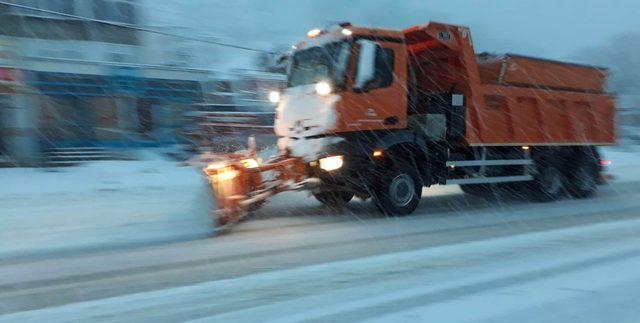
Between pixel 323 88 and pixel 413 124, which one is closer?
pixel 323 88

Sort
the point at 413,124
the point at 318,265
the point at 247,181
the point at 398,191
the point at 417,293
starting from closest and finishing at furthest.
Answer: the point at 417,293
the point at 318,265
the point at 247,181
the point at 398,191
the point at 413,124

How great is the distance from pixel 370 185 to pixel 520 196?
4.48 metres

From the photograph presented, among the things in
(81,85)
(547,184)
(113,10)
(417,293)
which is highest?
(113,10)

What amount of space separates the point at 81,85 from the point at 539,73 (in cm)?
1353

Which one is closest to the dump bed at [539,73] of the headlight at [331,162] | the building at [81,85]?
the headlight at [331,162]

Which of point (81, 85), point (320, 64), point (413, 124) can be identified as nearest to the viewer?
point (320, 64)

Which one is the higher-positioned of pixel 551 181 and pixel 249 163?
pixel 249 163

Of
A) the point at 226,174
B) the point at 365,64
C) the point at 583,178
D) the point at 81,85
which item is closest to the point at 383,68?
the point at 365,64

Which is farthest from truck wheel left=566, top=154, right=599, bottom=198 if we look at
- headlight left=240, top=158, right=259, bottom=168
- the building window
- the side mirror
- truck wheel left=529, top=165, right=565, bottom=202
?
the building window

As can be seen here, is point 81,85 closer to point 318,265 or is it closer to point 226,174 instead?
point 226,174

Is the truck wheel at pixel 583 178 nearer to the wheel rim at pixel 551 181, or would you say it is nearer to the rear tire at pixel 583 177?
the rear tire at pixel 583 177

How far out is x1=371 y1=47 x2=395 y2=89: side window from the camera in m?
8.89

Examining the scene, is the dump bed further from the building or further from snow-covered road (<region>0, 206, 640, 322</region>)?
the building

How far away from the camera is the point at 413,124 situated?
9.94m
